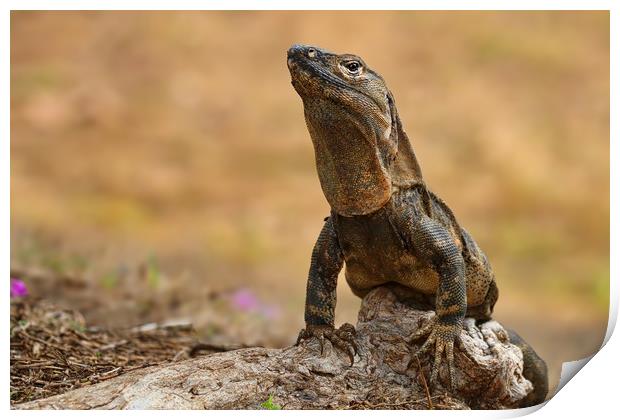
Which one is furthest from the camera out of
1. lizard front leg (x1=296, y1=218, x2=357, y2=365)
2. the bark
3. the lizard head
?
lizard front leg (x1=296, y1=218, x2=357, y2=365)

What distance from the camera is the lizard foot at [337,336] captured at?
4.80m

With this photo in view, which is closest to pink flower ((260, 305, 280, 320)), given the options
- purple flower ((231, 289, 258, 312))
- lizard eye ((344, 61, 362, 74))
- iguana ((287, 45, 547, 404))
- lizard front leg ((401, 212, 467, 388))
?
purple flower ((231, 289, 258, 312))

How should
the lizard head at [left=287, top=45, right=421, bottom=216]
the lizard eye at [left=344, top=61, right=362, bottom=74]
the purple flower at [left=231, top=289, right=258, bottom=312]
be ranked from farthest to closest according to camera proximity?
1. the purple flower at [left=231, top=289, right=258, bottom=312]
2. the lizard eye at [left=344, top=61, right=362, bottom=74]
3. the lizard head at [left=287, top=45, right=421, bottom=216]

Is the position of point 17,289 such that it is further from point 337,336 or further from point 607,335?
point 607,335

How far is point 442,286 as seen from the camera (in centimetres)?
473

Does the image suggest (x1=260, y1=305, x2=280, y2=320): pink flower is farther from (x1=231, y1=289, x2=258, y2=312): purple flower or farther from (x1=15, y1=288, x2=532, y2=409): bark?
(x1=15, y1=288, x2=532, y2=409): bark

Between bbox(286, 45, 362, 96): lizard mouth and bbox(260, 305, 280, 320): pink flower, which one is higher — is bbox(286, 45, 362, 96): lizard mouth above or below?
above

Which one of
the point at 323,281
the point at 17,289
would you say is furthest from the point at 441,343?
the point at 17,289

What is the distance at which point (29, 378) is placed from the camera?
498 centimetres

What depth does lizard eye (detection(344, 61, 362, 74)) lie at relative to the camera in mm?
4547

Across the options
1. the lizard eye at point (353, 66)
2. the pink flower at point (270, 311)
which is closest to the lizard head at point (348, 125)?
the lizard eye at point (353, 66)

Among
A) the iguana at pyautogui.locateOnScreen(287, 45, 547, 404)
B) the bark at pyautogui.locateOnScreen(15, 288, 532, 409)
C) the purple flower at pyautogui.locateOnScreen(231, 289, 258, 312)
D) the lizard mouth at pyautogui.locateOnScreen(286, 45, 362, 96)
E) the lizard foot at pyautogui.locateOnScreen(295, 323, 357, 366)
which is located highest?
the lizard mouth at pyautogui.locateOnScreen(286, 45, 362, 96)

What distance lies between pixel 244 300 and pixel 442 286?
3.89 m
